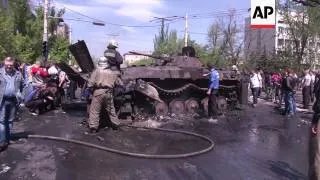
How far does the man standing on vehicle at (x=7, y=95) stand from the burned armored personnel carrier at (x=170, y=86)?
4014 mm

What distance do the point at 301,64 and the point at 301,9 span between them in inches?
163

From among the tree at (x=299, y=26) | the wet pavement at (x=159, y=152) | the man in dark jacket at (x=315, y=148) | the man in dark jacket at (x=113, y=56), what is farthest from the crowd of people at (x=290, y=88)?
the tree at (x=299, y=26)

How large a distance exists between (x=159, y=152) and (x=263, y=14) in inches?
250

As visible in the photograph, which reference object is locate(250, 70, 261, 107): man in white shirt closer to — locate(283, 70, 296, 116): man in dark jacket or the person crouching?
locate(283, 70, 296, 116): man in dark jacket

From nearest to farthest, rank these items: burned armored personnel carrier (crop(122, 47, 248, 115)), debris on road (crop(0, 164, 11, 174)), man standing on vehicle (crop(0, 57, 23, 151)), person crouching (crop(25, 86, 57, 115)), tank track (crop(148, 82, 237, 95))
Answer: debris on road (crop(0, 164, 11, 174)) < man standing on vehicle (crop(0, 57, 23, 151)) < person crouching (crop(25, 86, 57, 115)) < burned armored personnel carrier (crop(122, 47, 248, 115)) < tank track (crop(148, 82, 237, 95))

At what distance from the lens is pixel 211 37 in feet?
206

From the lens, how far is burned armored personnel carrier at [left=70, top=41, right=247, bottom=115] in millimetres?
15133

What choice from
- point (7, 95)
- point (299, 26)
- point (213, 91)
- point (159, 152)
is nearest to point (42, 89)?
point (213, 91)

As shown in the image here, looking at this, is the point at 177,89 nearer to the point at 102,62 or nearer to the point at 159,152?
the point at 102,62

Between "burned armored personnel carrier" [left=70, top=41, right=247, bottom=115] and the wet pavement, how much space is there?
123 cm

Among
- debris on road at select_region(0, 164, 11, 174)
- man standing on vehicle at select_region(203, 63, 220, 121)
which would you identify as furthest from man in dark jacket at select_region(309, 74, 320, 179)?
man standing on vehicle at select_region(203, 63, 220, 121)

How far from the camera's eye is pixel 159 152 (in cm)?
1041

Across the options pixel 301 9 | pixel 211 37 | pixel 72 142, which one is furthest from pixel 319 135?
pixel 211 37

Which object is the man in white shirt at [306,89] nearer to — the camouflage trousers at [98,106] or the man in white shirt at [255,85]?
the man in white shirt at [255,85]
